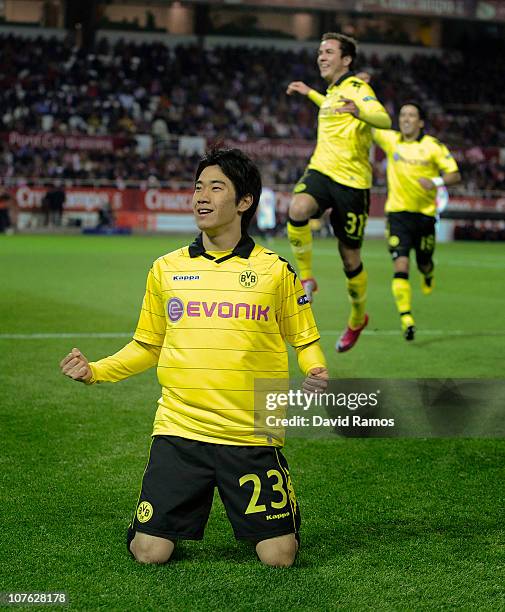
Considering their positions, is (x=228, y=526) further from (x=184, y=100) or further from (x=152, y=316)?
(x=184, y=100)

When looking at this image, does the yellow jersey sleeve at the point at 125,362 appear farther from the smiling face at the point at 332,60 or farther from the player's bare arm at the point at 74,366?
the smiling face at the point at 332,60

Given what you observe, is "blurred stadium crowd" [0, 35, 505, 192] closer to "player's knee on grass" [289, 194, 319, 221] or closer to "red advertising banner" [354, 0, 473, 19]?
"red advertising banner" [354, 0, 473, 19]

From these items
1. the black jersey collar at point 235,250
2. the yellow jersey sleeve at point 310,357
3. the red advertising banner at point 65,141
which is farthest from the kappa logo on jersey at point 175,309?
the red advertising banner at point 65,141

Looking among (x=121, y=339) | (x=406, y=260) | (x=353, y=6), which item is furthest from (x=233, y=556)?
(x=353, y=6)

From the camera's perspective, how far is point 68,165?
1346 inches

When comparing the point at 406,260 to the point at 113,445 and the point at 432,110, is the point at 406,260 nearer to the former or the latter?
the point at 113,445

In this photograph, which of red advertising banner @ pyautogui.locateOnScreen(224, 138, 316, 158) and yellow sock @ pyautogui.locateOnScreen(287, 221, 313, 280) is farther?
red advertising banner @ pyautogui.locateOnScreen(224, 138, 316, 158)

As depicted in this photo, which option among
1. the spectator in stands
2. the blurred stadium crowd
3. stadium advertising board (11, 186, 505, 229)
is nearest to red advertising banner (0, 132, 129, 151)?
the blurred stadium crowd

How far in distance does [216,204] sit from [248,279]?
305 millimetres

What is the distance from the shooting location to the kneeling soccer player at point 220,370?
358cm

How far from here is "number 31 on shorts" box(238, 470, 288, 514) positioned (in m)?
3.58

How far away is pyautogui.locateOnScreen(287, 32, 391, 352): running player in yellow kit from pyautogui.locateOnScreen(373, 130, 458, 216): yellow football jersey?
1983mm

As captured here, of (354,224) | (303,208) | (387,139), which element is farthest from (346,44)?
(387,139)

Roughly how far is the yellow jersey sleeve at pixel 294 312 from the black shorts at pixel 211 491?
443mm
